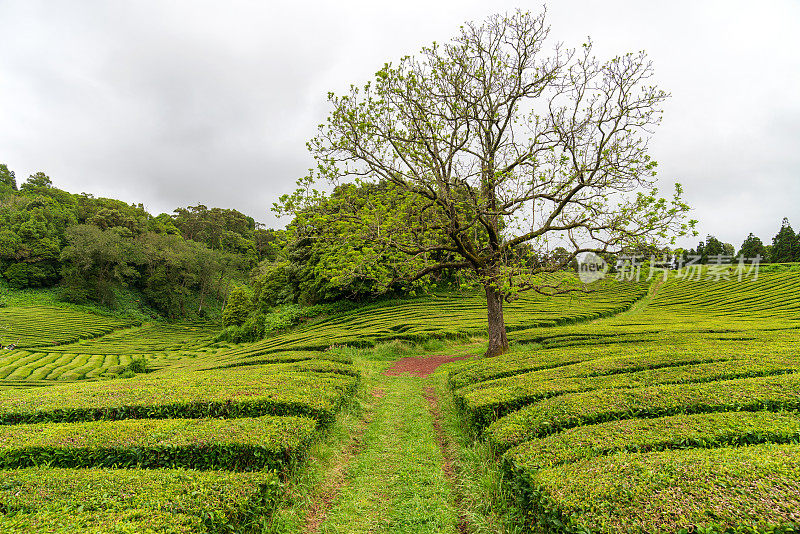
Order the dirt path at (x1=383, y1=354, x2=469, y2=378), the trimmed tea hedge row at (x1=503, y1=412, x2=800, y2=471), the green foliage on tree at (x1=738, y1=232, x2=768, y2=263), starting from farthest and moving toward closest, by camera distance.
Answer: the green foliage on tree at (x1=738, y1=232, x2=768, y2=263), the dirt path at (x1=383, y1=354, x2=469, y2=378), the trimmed tea hedge row at (x1=503, y1=412, x2=800, y2=471)

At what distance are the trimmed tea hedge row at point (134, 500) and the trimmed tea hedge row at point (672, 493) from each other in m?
3.40

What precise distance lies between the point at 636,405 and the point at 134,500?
745 centimetres

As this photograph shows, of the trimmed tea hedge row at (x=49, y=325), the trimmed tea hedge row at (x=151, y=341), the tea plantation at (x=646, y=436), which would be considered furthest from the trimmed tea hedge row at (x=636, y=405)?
the trimmed tea hedge row at (x=49, y=325)

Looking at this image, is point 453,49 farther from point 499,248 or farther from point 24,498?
point 24,498

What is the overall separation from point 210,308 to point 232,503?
73563 mm

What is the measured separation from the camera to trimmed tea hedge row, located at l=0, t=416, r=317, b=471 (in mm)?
4969

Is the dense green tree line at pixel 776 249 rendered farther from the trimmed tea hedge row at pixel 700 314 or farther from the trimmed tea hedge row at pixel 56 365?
the trimmed tea hedge row at pixel 56 365

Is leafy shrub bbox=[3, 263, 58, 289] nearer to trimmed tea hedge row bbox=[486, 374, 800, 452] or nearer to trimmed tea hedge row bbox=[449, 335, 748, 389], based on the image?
trimmed tea hedge row bbox=[449, 335, 748, 389]

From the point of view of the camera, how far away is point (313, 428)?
5867 millimetres

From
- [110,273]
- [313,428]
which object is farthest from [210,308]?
[313,428]

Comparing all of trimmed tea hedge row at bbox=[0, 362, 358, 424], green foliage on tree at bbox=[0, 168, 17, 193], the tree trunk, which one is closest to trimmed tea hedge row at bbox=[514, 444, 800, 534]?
trimmed tea hedge row at bbox=[0, 362, 358, 424]

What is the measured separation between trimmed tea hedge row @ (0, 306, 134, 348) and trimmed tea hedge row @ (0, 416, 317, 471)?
1443 inches

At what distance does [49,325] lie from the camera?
1537 inches

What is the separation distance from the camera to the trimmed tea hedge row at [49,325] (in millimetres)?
33719
